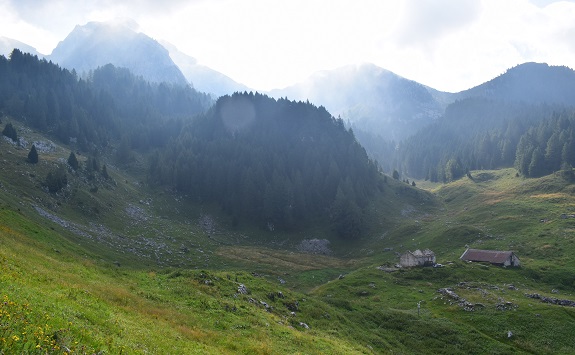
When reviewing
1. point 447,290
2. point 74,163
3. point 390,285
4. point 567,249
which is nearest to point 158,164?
point 74,163

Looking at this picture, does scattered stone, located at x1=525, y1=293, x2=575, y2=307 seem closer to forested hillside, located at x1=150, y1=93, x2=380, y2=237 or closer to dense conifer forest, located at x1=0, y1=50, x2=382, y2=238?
forested hillside, located at x1=150, y1=93, x2=380, y2=237

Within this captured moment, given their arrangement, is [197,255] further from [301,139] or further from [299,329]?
[301,139]

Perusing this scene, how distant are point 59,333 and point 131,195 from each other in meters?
127

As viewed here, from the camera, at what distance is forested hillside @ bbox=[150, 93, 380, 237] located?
487 ft

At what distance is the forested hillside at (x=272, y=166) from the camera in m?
148

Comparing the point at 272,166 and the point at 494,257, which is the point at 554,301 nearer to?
the point at 494,257

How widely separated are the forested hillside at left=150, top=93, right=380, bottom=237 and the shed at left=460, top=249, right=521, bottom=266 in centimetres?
5162

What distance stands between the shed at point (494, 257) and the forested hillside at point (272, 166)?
51.6 metres

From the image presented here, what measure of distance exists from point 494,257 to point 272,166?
10304 cm

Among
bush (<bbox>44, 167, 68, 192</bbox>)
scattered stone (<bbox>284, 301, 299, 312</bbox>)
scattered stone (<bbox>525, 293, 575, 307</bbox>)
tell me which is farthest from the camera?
bush (<bbox>44, 167, 68, 192</bbox>)

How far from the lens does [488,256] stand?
269 ft

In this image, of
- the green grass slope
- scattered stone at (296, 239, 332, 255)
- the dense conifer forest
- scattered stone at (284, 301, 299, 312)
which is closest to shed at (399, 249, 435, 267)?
the green grass slope

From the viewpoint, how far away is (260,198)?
15112 centimetres

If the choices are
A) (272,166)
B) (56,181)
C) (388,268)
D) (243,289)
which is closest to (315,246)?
(388,268)
